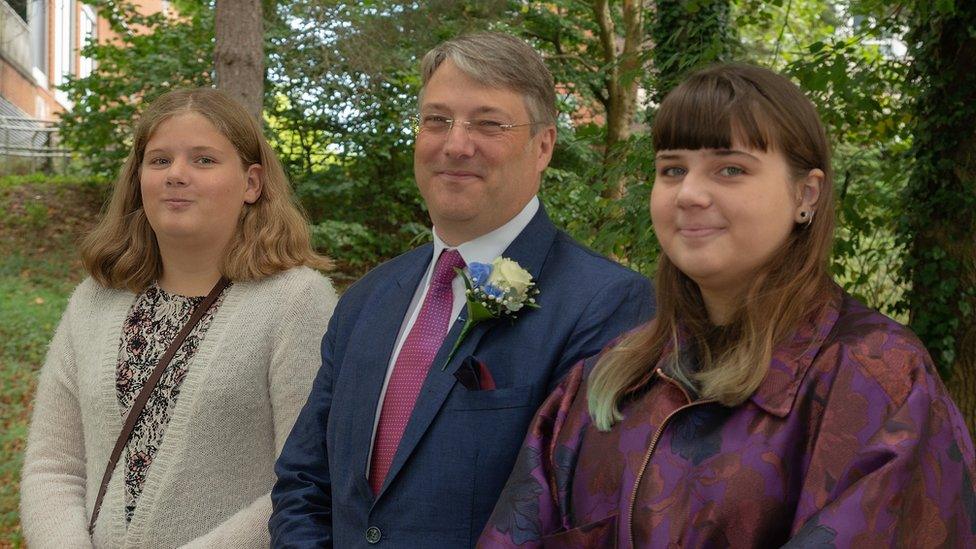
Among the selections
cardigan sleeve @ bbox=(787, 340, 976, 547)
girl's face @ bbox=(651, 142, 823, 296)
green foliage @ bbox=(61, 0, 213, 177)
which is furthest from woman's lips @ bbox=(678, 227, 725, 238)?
green foliage @ bbox=(61, 0, 213, 177)

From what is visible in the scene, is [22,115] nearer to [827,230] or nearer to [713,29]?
[713,29]

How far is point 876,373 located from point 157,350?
230 centimetres

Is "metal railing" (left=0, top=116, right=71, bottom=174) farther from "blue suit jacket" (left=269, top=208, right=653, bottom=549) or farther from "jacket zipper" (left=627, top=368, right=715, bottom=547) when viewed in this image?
"jacket zipper" (left=627, top=368, right=715, bottom=547)

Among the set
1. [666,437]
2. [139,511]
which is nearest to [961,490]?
[666,437]

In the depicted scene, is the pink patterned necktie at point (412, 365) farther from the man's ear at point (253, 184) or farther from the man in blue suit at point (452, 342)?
the man's ear at point (253, 184)

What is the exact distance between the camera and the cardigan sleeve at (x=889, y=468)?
6.12 feet

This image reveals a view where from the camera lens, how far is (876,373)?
77.4 inches

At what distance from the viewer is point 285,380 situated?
332 cm

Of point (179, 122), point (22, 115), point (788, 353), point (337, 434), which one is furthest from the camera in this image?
point (22, 115)

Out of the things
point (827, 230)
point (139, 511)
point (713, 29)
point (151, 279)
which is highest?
point (713, 29)

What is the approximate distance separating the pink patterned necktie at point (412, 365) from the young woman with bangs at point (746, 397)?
0.48 m

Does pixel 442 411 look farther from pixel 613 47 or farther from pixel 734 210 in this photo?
pixel 613 47

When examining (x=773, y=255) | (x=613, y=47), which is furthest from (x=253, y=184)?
(x=613, y=47)

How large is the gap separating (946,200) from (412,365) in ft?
12.7
